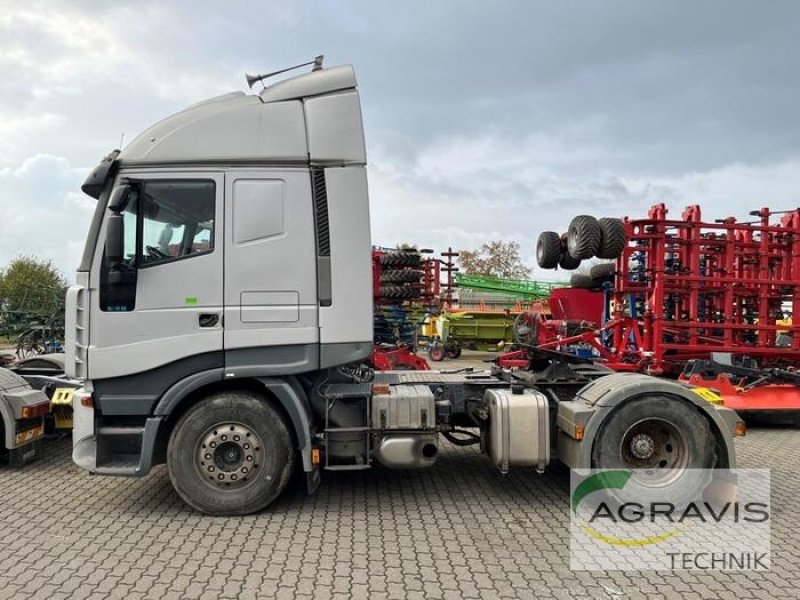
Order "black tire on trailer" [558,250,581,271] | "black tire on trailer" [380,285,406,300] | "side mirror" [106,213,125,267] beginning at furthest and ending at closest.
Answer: "black tire on trailer" [380,285,406,300], "black tire on trailer" [558,250,581,271], "side mirror" [106,213,125,267]

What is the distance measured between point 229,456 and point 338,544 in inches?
44.9

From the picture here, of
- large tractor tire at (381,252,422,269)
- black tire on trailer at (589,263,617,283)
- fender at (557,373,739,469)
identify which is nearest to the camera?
fender at (557,373,739,469)

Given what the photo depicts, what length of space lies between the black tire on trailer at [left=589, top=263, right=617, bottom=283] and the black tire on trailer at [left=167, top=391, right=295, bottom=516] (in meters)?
8.98

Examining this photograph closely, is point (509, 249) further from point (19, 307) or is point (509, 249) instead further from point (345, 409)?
point (345, 409)

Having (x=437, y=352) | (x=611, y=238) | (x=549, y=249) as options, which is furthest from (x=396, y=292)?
(x=437, y=352)

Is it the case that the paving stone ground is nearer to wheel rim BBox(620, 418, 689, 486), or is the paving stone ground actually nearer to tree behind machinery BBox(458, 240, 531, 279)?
wheel rim BBox(620, 418, 689, 486)

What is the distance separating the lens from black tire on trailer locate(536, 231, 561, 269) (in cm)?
1023

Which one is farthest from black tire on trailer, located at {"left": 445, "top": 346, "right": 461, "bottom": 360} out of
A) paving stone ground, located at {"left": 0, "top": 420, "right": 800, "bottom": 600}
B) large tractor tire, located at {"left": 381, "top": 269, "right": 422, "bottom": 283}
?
paving stone ground, located at {"left": 0, "top": 420, "right": 800, "bottom": 600}

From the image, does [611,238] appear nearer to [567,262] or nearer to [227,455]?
[567,262]

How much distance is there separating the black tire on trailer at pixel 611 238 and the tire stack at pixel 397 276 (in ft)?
12.4

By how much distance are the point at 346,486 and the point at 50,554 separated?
244 centimetres

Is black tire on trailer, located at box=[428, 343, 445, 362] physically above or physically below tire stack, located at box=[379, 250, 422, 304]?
below

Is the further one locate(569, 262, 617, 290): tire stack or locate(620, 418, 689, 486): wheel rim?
locate(569, 262, 617, 290): tire stack

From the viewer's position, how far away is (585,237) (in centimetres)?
907
